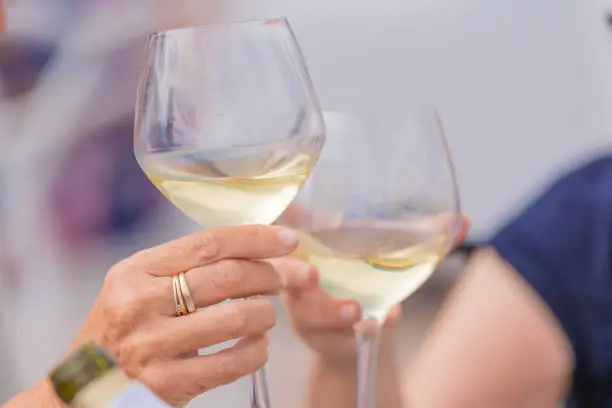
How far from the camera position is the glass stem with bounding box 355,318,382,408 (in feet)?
1.70

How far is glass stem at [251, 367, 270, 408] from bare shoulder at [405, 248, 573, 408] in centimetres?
43

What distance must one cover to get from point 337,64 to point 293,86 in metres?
1.08

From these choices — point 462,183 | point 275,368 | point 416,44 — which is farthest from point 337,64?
point 275,368

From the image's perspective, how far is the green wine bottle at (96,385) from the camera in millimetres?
327

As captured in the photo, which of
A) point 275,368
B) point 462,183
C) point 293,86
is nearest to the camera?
point 293,86

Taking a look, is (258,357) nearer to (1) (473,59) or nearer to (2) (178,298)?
(2) (178,298)

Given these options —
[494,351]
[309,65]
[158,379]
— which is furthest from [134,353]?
[309,65]

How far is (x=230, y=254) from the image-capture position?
0.52 m

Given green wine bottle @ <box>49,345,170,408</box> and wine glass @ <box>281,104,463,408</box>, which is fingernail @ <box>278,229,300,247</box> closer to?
wine glass @ <box>281,104,463,408</box>

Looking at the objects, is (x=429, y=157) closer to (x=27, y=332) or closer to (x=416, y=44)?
(x=416, y=44)

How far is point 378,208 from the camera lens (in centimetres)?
55

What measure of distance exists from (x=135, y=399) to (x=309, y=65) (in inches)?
48.6

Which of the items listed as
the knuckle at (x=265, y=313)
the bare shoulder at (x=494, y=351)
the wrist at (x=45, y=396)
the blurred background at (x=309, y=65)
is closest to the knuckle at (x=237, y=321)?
the knuckle at (x=265, y=313)

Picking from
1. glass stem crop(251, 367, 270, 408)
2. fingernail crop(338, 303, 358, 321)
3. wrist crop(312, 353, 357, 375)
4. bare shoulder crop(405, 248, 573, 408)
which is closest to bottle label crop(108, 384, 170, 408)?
glass stem crop(251, 367, 270, 408)
